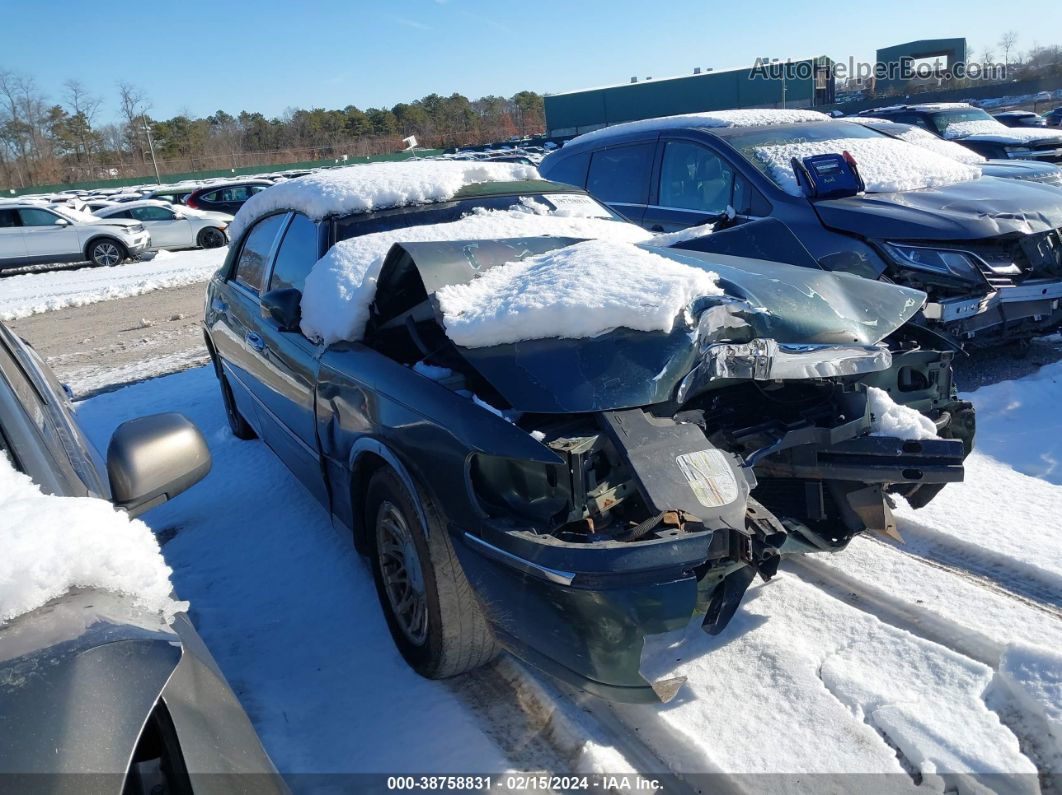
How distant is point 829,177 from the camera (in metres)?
5.75

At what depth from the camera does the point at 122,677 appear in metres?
1.31

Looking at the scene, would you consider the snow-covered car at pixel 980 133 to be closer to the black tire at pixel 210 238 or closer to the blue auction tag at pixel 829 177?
the blue auction tag at pixel 829 177

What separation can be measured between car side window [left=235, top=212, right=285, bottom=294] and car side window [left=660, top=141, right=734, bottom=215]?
129 inches

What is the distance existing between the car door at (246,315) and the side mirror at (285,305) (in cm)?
78

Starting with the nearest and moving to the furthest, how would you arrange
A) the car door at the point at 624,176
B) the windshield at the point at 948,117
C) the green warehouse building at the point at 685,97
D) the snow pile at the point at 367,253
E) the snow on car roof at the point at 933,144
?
the snow pile at the point at 367,253 → the car door at the point at 624,176 → the snow on car roof at the point at 933,144 → the windshield at the point at 948,117 → the green warehouse building at the point at 685,97

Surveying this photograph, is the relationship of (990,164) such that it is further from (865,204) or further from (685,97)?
(685,97)

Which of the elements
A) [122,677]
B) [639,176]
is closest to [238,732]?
[122,677]

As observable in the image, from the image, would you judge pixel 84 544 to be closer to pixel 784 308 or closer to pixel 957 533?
pixel 784 308

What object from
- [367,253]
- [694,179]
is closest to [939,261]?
[694,179]

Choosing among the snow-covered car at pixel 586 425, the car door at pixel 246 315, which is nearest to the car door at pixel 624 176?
the snow-covered car at pixel 586 425

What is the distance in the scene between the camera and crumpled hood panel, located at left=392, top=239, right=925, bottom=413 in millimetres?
2523

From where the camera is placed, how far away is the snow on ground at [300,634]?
8.63 feet

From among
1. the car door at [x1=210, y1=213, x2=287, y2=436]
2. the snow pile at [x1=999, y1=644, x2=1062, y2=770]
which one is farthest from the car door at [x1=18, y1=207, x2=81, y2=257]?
the snow pile at [x1=999, y1=644, x2=1062, y2=770]

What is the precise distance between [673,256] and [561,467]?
4.39ft
